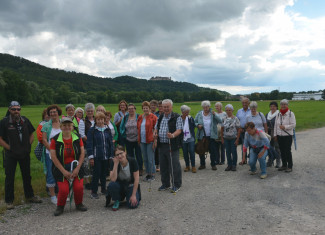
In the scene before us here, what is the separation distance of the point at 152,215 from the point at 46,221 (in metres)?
2.02

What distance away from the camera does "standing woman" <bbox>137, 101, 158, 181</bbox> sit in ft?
24.8

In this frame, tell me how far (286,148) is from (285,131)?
0.52 meters

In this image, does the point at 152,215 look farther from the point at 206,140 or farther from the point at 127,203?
the point at 206,140

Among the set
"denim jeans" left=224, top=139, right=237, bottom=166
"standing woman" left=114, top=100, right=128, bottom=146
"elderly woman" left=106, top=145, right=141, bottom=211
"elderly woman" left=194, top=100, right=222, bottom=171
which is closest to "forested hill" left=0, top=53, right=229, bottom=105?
"standing woman" left=114, top=100, right=128, bottom=146

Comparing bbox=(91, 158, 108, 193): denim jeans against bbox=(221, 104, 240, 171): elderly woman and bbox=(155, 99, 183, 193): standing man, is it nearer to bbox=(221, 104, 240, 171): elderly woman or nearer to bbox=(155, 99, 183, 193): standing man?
bbox=(155, 99, 183, 193): standing man

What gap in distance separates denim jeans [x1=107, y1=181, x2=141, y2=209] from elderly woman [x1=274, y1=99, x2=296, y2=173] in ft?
16.0

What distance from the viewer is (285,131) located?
7.87 meters

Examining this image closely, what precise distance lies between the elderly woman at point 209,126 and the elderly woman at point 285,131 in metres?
1.79

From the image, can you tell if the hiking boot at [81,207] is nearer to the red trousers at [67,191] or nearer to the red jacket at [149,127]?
the red trousers at [67,191]

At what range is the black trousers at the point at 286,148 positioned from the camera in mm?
7871

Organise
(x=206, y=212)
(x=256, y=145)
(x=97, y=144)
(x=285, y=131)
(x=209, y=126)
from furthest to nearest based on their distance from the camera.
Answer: (x=209, y=126) → (x=285, y=131) → (x=256, y=145) → (x=97, y=144) → (x=206, y=212)

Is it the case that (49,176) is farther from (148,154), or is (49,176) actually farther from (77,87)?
(77,87)

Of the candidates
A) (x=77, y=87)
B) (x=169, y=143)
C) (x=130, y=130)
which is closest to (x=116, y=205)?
(x=169, y=143)

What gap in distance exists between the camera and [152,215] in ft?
16.7
